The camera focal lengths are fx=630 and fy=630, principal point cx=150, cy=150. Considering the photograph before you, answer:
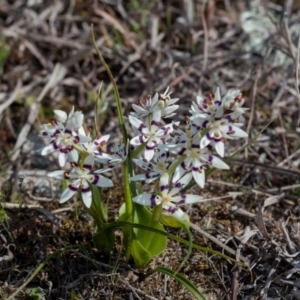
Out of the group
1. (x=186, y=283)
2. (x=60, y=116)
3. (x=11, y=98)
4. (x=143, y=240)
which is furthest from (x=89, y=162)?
(x=11, y=98)

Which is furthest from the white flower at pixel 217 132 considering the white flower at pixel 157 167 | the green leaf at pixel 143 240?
the green leaf at pixel 143 240

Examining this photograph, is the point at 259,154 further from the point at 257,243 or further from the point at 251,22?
the point at 251,22

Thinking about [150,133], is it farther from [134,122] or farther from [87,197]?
[87,197]

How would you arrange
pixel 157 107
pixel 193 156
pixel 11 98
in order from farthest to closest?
pixel 11 98
pixel 157 107
pixel 193 156

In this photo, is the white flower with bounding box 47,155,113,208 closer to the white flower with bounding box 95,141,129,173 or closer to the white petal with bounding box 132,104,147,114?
the white flower with bounding box 95,141,129,173

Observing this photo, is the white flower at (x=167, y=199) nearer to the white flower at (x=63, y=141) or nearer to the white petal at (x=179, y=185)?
the white petal at (x=179, y=185)

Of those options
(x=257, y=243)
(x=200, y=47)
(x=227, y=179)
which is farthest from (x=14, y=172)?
(x=200, y=47)

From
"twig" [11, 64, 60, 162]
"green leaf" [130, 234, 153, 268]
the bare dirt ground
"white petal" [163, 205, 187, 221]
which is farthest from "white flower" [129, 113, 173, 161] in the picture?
"twig" [11, 64, 60, 162]

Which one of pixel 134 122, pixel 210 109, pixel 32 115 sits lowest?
pixel 32 115
